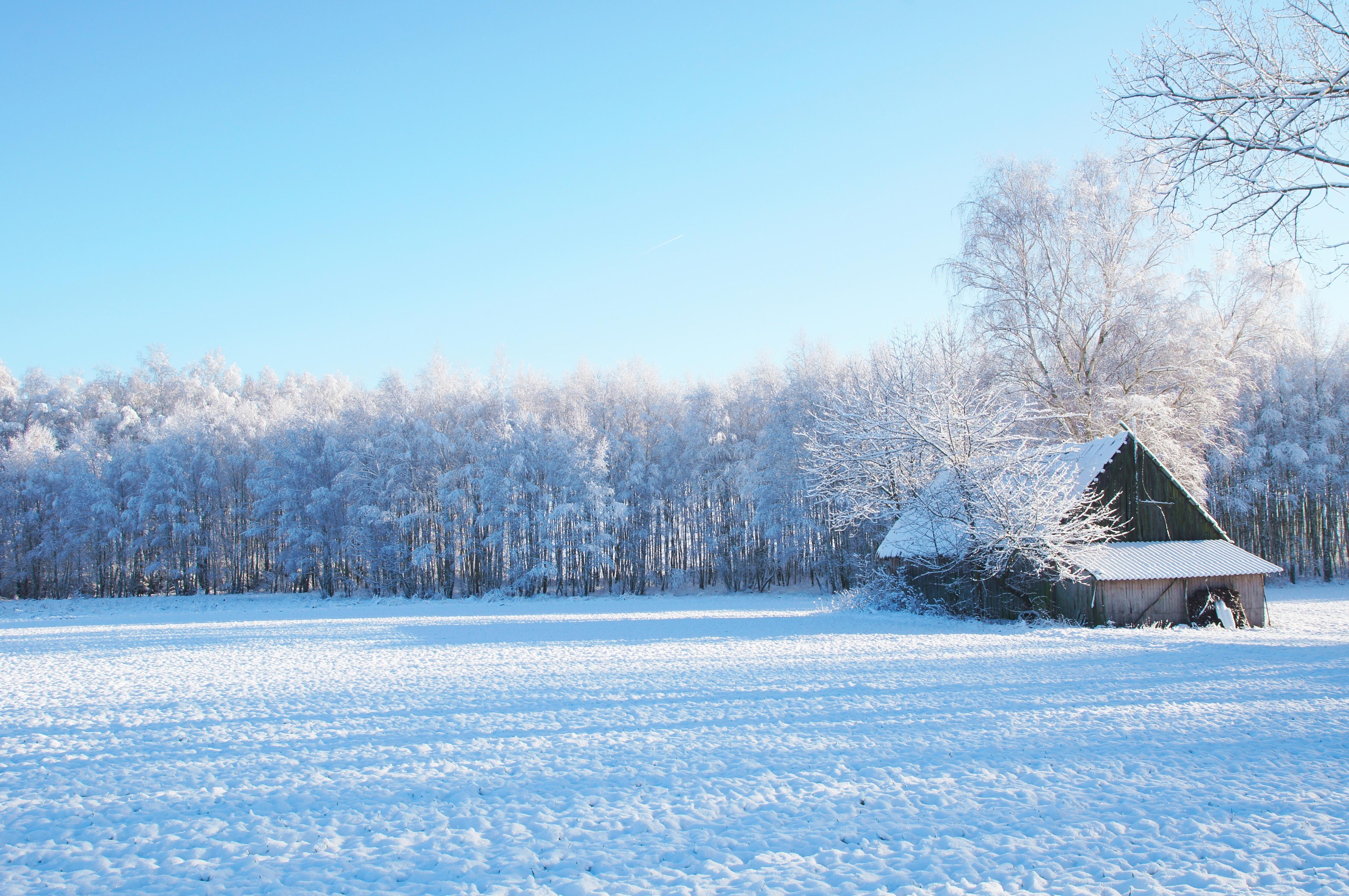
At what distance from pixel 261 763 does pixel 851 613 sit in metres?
21.1

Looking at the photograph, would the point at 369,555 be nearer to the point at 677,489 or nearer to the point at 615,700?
the point at 677,489

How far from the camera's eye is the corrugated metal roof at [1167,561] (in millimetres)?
20141

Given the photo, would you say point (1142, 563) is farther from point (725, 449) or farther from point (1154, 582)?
point (725, 449)

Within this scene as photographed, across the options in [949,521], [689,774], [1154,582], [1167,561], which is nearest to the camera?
[689,774]

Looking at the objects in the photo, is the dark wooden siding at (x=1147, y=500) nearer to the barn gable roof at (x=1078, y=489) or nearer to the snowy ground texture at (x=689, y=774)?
the barn gable roof at (x=1078, y=489)

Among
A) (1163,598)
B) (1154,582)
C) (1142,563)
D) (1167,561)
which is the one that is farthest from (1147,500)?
A: (1163,598)

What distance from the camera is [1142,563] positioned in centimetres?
2061

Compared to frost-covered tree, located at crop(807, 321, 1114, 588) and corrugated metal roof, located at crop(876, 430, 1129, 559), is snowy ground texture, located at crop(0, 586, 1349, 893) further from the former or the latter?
corrugated metal roof, located at crop(876, 430, 1129, 559)

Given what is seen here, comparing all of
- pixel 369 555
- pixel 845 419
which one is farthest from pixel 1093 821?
pixel 369 555

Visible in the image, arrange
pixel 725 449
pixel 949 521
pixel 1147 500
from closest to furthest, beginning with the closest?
1. pixel 1147 500
2. pixel 949 521
3. pixel 725 449

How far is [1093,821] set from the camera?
19.4 ft

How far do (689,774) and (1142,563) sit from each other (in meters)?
18.7

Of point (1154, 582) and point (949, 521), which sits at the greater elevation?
point (949, 521)

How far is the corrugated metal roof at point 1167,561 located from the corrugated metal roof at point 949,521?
2000mm
